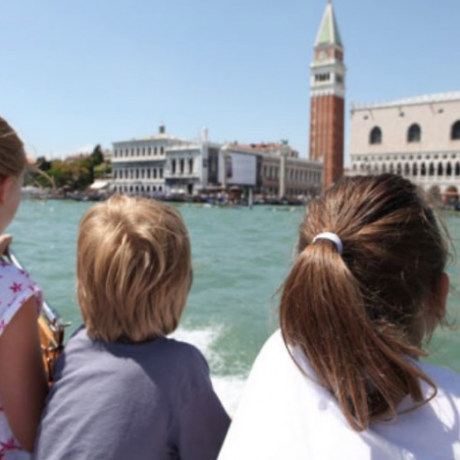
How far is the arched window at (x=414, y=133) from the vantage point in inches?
1695

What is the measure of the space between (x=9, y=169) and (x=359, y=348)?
0.72 meters

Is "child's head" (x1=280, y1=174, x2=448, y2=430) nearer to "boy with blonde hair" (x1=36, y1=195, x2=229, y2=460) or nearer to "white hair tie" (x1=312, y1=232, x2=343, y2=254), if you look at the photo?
"white hair tie" (x1=312, y1=232, x2=343, y2=254)

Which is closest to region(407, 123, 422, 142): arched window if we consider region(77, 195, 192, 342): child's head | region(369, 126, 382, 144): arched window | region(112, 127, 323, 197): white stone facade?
region(369, 126, 382, 144): arched window

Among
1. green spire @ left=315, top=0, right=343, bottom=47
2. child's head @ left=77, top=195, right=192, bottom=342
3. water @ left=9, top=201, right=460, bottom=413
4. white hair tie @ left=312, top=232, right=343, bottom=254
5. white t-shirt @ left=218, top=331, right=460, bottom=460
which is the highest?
green spire @ left=315, top=0, right=343, bottom=47

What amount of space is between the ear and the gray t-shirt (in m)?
0.34

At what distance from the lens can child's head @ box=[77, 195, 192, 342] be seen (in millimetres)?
970

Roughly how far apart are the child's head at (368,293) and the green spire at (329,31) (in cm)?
6444

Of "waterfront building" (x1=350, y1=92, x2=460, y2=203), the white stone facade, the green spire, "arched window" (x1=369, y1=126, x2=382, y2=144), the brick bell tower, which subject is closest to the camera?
"waterfront building" (x1=350, y1=92, x2=460, y2=203)

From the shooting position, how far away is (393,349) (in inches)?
29.1

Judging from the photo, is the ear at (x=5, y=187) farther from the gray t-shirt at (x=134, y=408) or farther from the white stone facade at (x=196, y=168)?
the white stone facade at (x=196, y=168)

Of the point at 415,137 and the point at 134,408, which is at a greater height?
the point at 415,137

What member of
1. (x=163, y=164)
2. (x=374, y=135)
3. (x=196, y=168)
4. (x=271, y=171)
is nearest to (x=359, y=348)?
(x=374, y=135)

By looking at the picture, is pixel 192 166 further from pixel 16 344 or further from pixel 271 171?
pixel 16 344

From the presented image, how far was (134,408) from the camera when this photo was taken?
3.14 ft
